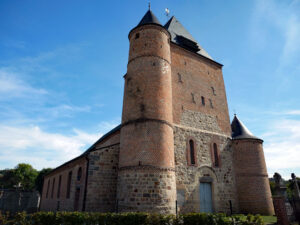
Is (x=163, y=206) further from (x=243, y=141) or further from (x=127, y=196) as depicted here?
(x=243, y=141)

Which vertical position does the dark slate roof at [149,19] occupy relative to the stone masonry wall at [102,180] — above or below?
above

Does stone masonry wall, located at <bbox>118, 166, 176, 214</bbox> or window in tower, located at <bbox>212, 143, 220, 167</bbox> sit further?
window in tower, located at <bbox>212, 143, 220, 167</bbox>

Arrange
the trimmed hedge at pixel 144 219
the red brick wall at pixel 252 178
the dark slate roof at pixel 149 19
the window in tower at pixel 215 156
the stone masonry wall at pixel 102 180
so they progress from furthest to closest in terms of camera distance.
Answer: the window in tower at pixel 215 156 → the red brick wall at pixel 252 178 → the dark slate roof at pixel 149 19 → the stone masonry wall at pixel 102 180 → the trimmed hedge at pixel 144 219

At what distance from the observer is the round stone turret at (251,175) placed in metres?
15.8

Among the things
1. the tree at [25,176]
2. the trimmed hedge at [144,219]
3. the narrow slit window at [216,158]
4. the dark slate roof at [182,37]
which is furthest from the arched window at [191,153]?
the tree at [25,176]

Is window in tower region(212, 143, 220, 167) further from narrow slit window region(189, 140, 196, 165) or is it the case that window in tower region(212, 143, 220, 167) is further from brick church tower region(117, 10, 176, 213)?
brick church tower region(117, 10, 176, 213)

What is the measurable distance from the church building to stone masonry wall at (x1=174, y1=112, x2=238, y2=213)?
2.6 inches

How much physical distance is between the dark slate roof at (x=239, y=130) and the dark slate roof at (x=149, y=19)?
11917mm

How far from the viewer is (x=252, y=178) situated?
54.1 feet

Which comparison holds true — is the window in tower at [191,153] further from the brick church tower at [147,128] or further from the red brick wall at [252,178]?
the red brick wall at [252,178]

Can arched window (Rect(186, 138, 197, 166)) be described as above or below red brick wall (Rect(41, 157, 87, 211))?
above

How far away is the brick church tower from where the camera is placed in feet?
36.9

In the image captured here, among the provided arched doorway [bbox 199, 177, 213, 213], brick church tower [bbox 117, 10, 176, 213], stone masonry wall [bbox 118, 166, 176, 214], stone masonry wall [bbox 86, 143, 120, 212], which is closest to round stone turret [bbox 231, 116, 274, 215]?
arched doorway [bbox 199, 177, 213, 213]

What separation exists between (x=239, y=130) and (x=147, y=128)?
1075cm
